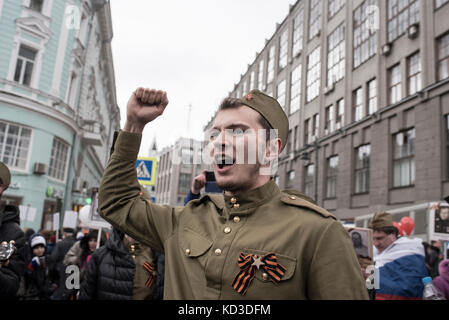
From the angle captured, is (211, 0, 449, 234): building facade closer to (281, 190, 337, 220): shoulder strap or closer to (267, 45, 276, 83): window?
(267, 45, 276, 83): window

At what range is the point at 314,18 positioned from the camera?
31.1m

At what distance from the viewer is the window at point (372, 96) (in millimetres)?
21797

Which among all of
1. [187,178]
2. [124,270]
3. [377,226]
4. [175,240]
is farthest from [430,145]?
[187,178]

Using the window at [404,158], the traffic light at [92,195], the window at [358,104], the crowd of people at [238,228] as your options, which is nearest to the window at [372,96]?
the window at [358,104]

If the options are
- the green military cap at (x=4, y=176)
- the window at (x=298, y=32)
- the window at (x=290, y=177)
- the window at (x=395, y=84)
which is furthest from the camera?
the window at (x=298, y=32)

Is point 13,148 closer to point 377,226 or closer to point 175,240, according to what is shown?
point 377,226

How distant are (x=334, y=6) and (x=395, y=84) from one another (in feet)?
35.5

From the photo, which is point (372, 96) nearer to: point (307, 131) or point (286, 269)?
point (307, 131)

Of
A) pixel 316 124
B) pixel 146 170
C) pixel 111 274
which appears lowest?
pixel 111 274

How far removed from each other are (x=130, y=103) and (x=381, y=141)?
20.7 m

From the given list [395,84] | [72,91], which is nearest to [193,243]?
[395,84]

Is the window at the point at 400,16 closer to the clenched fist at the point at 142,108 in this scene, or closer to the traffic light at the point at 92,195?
the traffic light at the point at 92,195

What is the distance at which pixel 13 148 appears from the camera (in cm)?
1673

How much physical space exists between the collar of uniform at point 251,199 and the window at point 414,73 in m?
18.8
